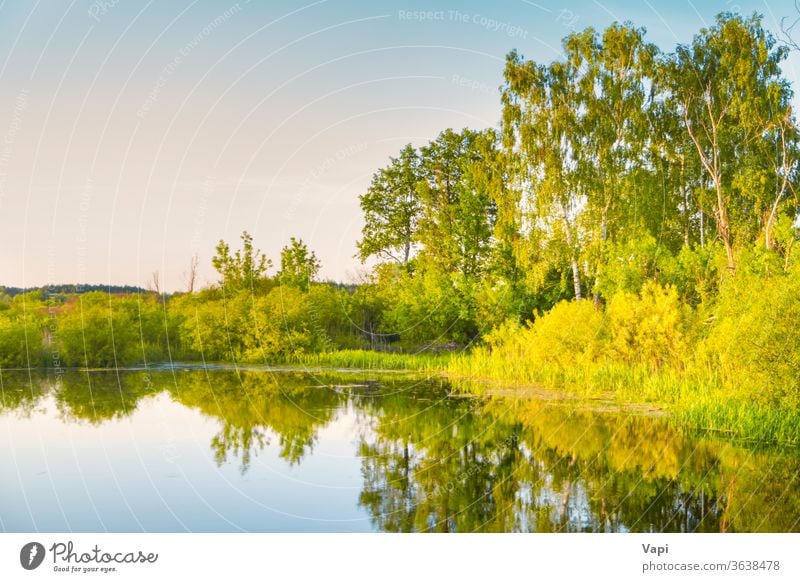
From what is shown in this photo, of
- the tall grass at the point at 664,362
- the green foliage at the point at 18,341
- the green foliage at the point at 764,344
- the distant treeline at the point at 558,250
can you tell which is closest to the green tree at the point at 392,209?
the distant treeline at the point at 558,250

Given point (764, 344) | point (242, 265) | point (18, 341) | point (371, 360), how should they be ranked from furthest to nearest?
point (371, 360) < point (242, 265) < point (18, 341) < point (764, 344)

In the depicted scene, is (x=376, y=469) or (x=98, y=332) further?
(x=98, y=332)

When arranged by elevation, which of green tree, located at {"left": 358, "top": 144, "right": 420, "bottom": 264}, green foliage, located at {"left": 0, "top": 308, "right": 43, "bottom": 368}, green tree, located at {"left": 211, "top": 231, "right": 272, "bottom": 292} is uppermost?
green tree, located at {"left": 358, "top": 144, "right": 420, "bottom": 264}

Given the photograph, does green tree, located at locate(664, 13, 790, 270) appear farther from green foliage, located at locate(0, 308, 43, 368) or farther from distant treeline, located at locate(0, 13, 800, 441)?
green foliage, located at locate(0, 308, 43, 368)

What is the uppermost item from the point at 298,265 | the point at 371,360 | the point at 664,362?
the point at 298,265

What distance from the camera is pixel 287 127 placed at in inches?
364

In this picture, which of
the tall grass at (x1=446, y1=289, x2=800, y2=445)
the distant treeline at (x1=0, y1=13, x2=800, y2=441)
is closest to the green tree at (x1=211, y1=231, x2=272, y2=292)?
the distant treeline at (x1=0, y1=13, x2=800, y2=441)

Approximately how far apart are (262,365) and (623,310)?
8.51 meters

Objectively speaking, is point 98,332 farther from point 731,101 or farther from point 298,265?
point 731,101

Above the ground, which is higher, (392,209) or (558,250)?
(392,209)

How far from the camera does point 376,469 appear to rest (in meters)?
7.68

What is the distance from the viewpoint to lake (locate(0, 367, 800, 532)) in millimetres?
6242

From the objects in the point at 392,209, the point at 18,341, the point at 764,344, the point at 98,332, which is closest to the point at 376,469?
the point at 764,344
